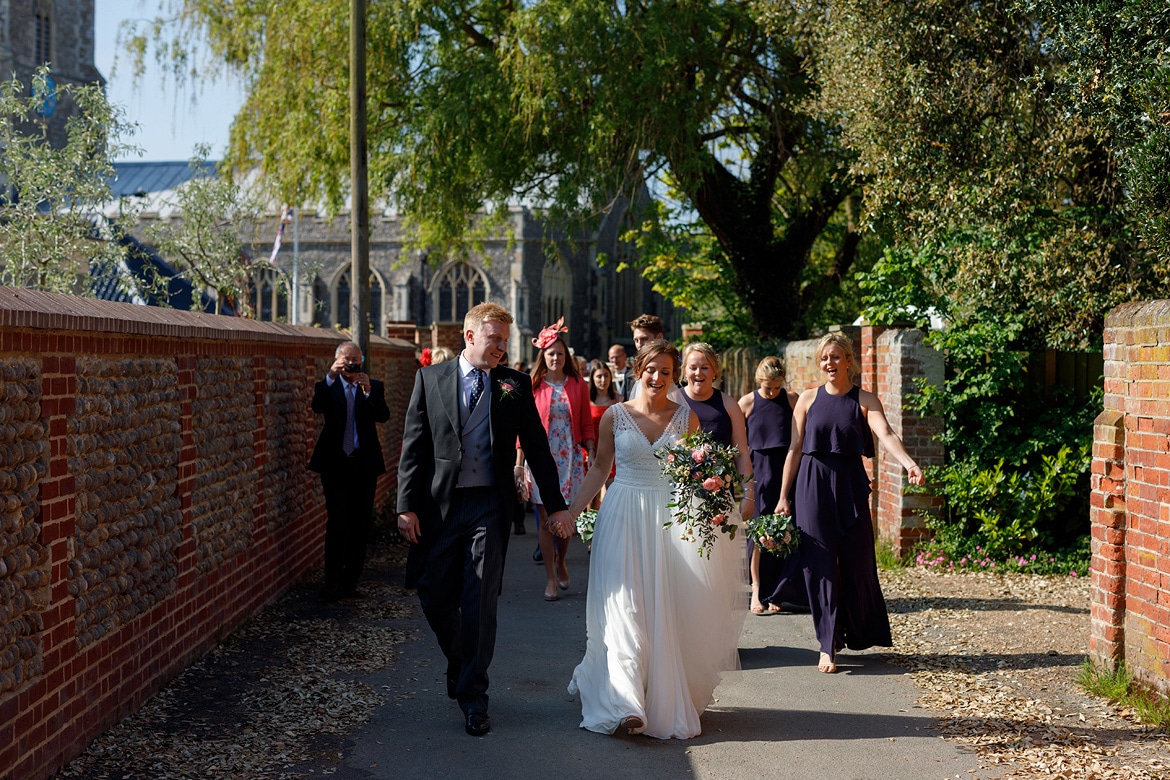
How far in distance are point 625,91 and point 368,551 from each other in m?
7.45

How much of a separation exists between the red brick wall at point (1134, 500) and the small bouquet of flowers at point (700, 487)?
2.08 meters

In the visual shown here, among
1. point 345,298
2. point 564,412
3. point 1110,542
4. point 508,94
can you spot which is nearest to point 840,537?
point 1110,542

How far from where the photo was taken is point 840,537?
285 inches

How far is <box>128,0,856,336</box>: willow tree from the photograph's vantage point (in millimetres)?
15742

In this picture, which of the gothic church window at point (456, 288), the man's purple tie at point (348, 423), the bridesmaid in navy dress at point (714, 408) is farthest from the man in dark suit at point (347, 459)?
the gothic church window at point (456, 288)

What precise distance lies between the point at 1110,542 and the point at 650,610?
2.56 meters

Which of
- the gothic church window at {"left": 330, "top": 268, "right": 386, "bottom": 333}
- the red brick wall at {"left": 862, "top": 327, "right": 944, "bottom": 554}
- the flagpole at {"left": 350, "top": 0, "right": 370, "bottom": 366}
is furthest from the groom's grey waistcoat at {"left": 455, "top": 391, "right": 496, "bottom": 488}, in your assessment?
the gothic church window at {"left": 330, "top": 268, "right": 386, "bottom": 333}

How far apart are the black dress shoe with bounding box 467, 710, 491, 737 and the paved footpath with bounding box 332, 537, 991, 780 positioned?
0.04m

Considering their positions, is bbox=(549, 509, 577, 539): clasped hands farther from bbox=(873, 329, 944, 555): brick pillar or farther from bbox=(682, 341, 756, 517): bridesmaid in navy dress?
bbox=(873, 329, 944, 555): brick pillar

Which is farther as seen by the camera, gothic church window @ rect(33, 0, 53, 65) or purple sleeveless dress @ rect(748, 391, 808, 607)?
gothic church window @ rect(33, 0, 53, 65)

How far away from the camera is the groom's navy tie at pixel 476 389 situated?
6016 mm

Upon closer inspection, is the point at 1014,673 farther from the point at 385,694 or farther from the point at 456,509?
the point at 385,694

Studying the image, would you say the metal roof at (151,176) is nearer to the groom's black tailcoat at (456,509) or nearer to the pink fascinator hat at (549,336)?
the pink fascinator hat at (549,336)

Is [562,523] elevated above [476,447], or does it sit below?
below
